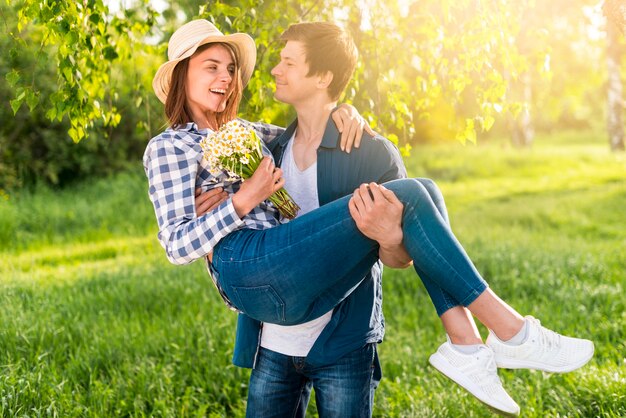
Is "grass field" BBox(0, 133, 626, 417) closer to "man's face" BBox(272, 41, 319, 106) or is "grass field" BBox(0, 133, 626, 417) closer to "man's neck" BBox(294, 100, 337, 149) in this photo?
"man's neck" BBox(294, 100, 337, 149)

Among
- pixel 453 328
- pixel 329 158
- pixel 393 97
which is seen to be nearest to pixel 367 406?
pixel 453 328

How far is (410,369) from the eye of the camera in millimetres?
4633

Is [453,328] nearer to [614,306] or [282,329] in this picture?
[282,329]

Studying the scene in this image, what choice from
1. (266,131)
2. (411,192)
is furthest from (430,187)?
(266,131)

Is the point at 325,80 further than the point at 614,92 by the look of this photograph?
No

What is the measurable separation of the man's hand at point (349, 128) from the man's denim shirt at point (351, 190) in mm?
27

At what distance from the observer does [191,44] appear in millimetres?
2881

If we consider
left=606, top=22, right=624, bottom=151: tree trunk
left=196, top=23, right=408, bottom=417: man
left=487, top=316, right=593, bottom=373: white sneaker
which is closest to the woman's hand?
left=196, top=23, right=408, bottom=417: man

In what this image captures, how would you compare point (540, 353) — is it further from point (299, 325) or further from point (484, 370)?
point (299, 325)

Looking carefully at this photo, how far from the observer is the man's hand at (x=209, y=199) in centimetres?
264

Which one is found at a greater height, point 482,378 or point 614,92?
point 482,378

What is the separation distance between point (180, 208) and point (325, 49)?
2.93ft

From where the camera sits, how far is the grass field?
3975mm

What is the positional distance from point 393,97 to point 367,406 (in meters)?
1.90
